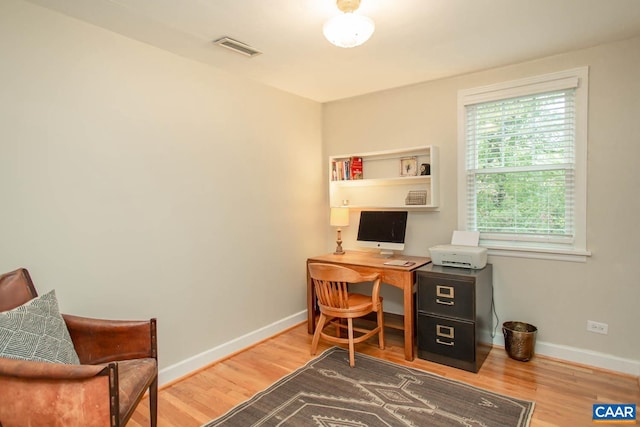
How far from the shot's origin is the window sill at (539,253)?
107 inches

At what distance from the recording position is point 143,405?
2.27 m

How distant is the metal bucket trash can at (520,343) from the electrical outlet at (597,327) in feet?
1.16

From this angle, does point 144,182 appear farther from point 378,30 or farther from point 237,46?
point 378,30

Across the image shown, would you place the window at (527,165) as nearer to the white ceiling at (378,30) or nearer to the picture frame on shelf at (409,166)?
the white ceiling at (378,30)

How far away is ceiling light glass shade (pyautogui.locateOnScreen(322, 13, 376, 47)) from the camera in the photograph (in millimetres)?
1866

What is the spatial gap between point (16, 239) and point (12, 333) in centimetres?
70

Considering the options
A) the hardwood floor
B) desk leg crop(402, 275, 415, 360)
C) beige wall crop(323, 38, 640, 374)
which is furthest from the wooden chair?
beige wall crop(323, 38, 640, 374)

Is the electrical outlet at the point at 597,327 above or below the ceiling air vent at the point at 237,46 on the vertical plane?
below

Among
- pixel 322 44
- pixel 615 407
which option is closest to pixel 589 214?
pixel 615 407

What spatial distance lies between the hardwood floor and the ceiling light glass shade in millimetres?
2264

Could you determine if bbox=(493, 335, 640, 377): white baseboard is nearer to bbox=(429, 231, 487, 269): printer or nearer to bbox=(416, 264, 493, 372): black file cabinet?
bbox=(416, 264, 493, 372): black file cabinet

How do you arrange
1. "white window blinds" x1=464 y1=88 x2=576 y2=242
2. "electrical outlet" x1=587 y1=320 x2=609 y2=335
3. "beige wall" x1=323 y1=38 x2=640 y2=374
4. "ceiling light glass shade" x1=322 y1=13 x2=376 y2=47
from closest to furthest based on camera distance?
"ceiling light glass shade" x1=322 y1=13 x2=376 y2=47, "beige wall" x1=323 y1=38 x2=640 y2=374, "electrical outlet" x1=587 y1=320 x2=609 y2=335, "white window blinds" x1=464 y1=88 x2=576 y2=242

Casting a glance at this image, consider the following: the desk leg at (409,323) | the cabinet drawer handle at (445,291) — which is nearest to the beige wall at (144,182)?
the desk leg at (409,323)

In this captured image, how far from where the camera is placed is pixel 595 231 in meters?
2.66
